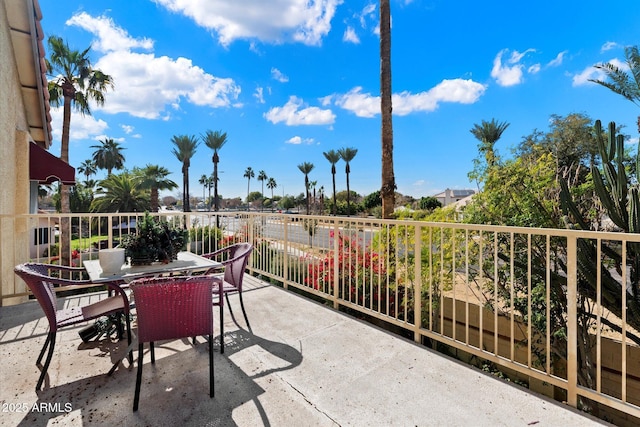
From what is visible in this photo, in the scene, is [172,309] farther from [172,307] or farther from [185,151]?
[185,151]

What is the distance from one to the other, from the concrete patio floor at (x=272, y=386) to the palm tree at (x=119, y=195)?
2133cm

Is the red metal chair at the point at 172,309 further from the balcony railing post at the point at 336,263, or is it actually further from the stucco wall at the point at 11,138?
the stucco wall at the point at 11,138

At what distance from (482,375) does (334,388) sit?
3.64 feet

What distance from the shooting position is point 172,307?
1915 mm

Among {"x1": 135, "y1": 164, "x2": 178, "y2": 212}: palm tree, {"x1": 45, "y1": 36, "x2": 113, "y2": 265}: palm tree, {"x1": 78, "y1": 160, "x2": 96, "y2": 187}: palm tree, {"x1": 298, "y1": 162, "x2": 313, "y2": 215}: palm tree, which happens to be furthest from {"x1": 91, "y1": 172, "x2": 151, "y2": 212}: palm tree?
{"x1": 78, "y1": 160, "x2": 96, "y2": 187}: palm tree

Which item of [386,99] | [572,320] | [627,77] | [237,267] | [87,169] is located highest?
[87,169]

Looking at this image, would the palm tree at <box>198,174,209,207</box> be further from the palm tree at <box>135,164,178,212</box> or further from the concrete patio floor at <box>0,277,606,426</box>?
the concrete patio floor at <box>0,277,606,426</box>

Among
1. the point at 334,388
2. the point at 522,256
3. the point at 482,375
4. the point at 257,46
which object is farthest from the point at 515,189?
the point at 257,46

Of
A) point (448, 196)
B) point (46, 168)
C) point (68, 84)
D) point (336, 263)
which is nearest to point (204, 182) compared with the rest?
point (448, 196)

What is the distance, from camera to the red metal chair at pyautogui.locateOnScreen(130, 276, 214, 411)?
1.82 m

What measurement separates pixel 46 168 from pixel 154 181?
1713cm

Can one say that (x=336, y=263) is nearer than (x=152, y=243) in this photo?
No

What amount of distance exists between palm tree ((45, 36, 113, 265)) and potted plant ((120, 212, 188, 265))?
10784 mm

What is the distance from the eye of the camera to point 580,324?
322cm
